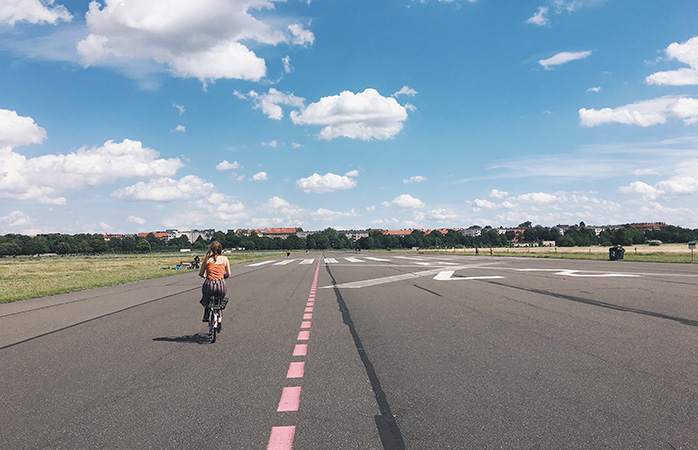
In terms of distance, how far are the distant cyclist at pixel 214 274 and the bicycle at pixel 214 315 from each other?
0.08m

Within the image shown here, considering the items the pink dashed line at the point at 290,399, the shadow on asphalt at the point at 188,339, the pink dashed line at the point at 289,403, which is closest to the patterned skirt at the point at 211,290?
the shadow on asphalt at the point at 188,339

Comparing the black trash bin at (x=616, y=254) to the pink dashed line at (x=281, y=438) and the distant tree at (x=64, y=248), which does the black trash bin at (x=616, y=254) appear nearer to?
the pink dashed line at (x=281, y=438)

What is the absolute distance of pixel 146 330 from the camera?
9.01m

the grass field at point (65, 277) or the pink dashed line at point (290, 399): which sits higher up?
the pink dashed line at point (290, 399)

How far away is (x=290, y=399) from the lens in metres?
4.64

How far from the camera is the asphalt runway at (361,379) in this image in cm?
375

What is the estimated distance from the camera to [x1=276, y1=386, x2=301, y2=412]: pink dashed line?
14.4ft

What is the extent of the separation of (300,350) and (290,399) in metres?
2.35

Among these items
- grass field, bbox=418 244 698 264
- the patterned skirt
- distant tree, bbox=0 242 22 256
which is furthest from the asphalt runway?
distant tree, bbox=0 242 22 256

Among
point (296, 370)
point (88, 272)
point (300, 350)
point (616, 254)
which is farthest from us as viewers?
point (616, 254)

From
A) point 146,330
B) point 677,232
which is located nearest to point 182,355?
point 146,330

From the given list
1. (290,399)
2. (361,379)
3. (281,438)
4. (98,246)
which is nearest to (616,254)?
(361,379)

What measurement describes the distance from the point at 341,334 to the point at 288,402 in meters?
3.71

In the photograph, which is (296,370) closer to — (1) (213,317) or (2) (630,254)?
(1) (213,317)
